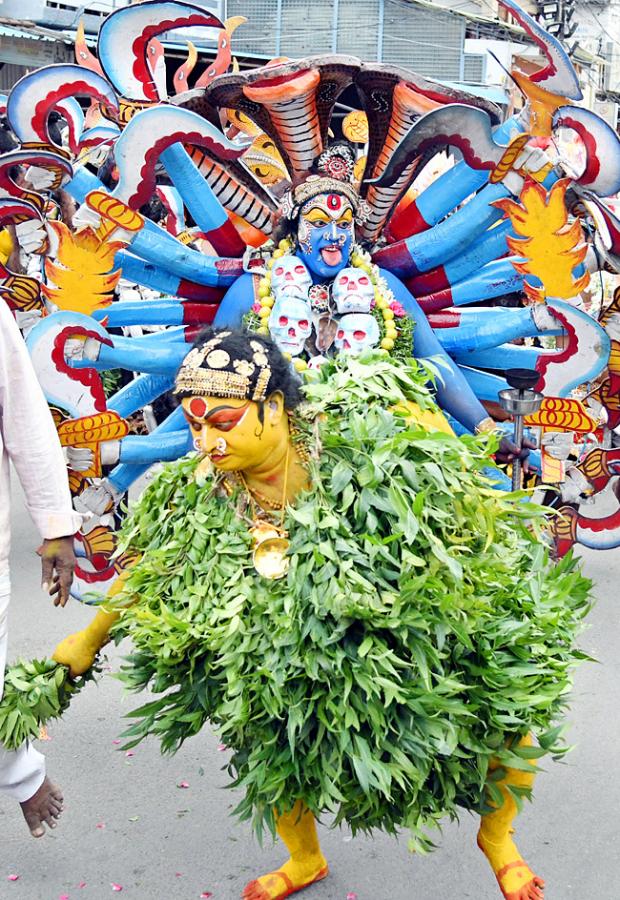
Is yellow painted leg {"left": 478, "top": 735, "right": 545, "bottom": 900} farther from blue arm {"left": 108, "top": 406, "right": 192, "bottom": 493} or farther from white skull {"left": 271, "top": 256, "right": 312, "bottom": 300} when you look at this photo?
blue arm {"left": 108, "top": 406, "right": 192, "bottom": 493}

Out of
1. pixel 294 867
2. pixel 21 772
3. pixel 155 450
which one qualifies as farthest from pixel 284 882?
pixel 155 450

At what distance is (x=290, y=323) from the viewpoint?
4277mm

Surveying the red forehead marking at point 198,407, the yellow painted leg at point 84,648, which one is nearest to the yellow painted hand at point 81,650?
the yellow painted leg at point 84,648

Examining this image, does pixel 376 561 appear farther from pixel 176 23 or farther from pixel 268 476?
pixel 176 23

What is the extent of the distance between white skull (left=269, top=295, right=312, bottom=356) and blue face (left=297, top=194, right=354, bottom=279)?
0.19 meters

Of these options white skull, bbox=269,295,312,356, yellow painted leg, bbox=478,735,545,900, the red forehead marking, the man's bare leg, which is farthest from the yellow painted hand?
white skull, bbox=269,295,312,356

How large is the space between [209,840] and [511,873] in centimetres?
89

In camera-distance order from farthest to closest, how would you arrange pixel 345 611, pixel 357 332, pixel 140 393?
pixel 140 393, pixel 357 332, pixel 345 611

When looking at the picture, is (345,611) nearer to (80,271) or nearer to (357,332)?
(357,332)

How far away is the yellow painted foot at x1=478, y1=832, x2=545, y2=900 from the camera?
258 centimetres

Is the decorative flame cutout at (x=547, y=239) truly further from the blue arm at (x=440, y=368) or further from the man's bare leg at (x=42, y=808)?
the man's bare leg at (x=42, y=808)

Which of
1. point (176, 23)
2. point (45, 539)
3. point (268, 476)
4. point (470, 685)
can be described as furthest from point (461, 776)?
point (176, 23)

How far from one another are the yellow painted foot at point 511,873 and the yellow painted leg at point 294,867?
43 centimetres

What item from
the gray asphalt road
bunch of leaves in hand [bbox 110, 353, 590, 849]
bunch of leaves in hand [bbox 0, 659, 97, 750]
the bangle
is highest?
bunch of leaves in hand [bbox 110, 353, 590, 849]
